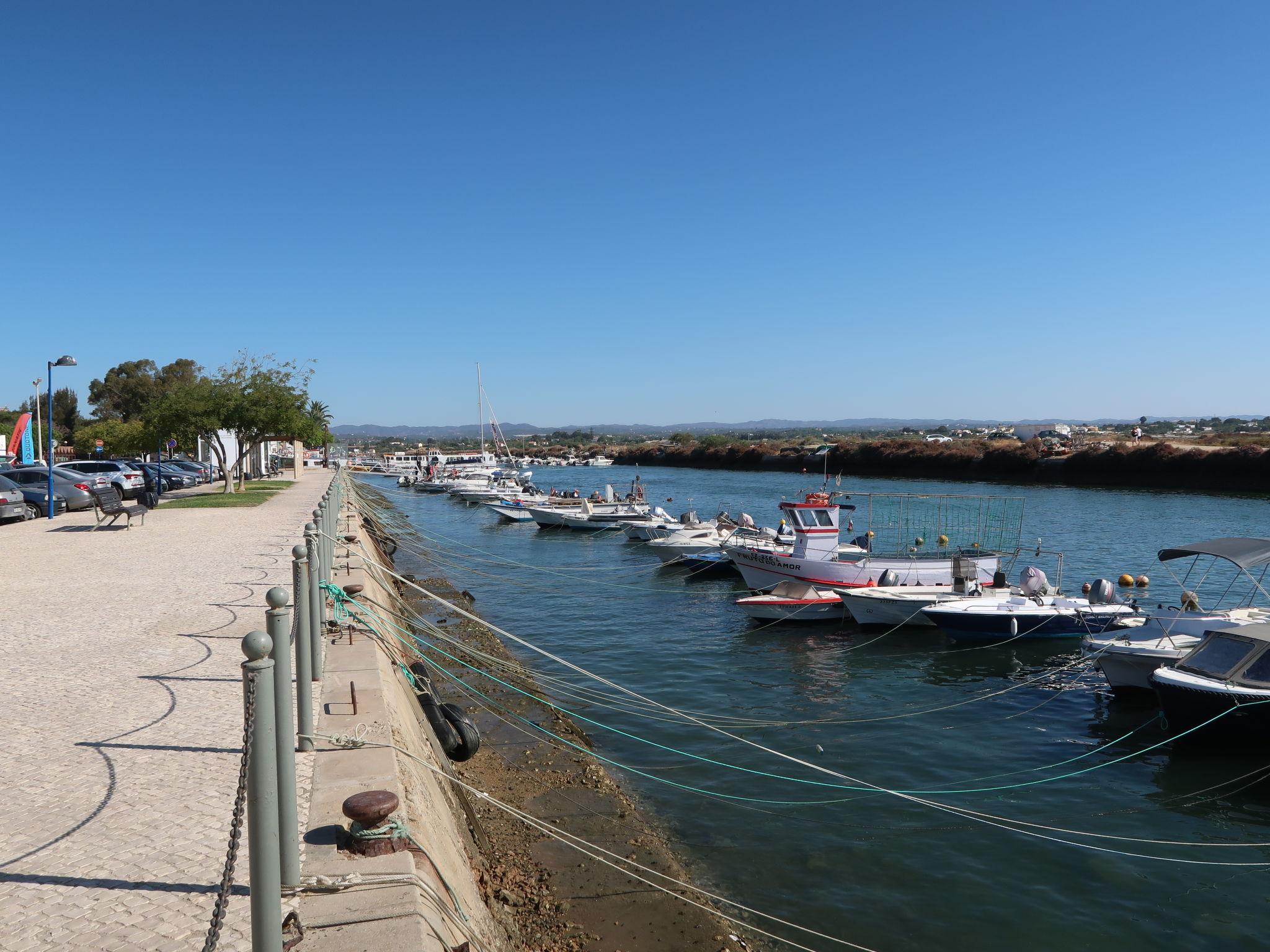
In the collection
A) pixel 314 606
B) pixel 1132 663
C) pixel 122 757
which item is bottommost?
pixel 1132 663

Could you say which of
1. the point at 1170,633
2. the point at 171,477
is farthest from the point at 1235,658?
the point at 171,477

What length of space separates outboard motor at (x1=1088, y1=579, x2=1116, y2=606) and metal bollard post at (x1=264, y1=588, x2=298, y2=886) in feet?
68.7

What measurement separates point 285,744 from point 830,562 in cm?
2189

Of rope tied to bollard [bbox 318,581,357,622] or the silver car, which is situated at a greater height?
the silver car

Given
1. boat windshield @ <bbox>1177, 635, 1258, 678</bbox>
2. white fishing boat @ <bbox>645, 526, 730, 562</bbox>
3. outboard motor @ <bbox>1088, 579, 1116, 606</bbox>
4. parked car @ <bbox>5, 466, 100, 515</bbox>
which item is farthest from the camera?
white fishing boat @ <bbox>645, 526, 730, 562</bbox>

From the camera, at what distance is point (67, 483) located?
31016 mm

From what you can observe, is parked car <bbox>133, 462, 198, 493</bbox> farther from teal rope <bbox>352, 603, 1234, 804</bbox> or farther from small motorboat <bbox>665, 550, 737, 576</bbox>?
teal rope <bbox>352, 603, 1234, 804</bbox>

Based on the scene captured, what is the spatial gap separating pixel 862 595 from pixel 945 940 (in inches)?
581

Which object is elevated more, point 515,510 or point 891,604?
point 515,510

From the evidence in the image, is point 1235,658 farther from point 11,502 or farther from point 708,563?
point 11,502

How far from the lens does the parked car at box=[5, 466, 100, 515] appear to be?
30.8 metres

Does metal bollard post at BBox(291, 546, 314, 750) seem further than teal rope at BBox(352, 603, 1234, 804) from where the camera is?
No

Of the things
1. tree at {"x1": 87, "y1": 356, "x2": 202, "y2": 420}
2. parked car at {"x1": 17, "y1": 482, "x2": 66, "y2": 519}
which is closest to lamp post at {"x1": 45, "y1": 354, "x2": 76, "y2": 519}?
parked car at {"x1": 17, "y1": 482, "x2": 66, "y2": 519}

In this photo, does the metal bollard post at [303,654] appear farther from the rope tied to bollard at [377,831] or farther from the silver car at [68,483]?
the silver car at [68,483]
